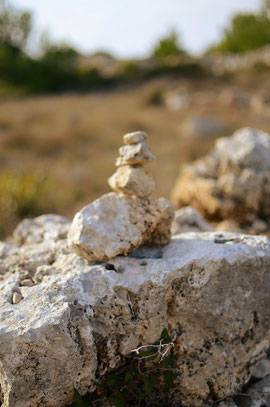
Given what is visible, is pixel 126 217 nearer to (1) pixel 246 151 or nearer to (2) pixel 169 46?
(1) pixel 246 151

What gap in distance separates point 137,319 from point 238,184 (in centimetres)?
250

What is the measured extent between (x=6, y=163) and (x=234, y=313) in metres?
8.00

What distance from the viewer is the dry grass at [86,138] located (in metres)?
7.45

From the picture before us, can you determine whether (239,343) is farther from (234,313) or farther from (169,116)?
(169,116)

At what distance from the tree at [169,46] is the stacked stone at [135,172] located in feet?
138

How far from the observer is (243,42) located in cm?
3894

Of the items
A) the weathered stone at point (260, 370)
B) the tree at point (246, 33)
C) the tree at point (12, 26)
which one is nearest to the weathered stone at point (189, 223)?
the weathered stone at point (260, 370)

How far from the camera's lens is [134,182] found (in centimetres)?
238

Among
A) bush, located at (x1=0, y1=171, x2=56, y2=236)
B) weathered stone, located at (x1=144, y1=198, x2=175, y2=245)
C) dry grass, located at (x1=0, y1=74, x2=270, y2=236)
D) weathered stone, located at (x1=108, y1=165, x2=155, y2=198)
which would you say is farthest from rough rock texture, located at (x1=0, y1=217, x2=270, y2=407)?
dry grass, located at (x1=0, y1=74, x2=270, y2=236)

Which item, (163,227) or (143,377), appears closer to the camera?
(143,377)

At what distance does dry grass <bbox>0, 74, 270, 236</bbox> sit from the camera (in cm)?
745

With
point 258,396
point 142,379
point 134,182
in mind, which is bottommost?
point 258,396

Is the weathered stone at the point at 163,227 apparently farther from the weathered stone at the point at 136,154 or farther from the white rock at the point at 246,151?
the white rock at the point at 246,151

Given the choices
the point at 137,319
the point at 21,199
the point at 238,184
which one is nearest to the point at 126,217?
the point at 137,319
